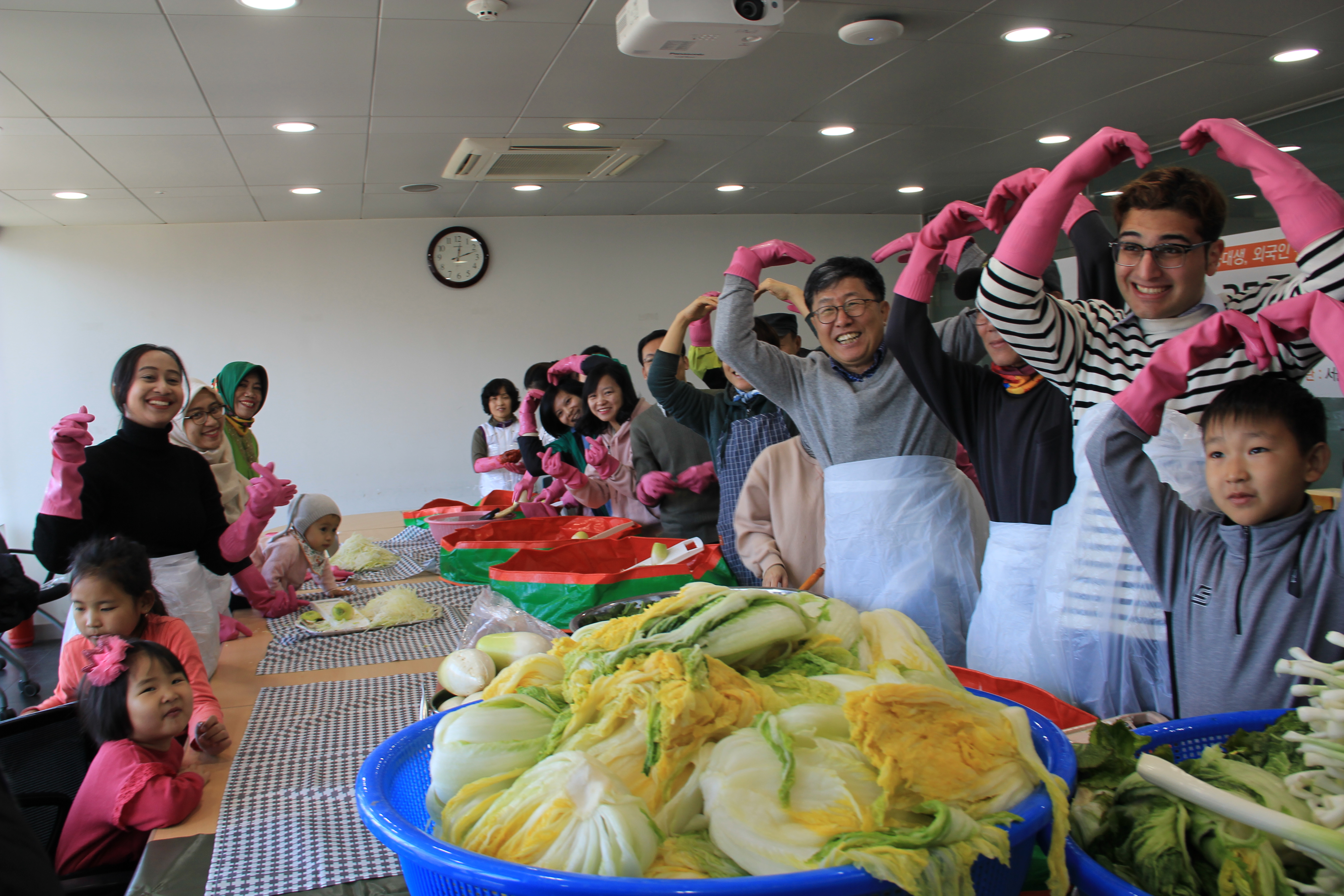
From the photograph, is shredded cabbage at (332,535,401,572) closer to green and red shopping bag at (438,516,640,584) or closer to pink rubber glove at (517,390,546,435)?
green and red shopping bag at (438,516,640,584)

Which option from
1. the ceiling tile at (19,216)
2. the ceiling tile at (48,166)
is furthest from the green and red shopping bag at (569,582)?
the ceiling tile at (19,216)

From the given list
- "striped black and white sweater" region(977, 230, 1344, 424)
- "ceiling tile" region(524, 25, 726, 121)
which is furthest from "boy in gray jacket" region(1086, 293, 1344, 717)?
"ceiling tile" region(524, 25, 726, 121)

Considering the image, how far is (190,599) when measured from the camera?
6.80ft

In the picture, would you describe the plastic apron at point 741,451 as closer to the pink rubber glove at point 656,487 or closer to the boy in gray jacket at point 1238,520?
the pink rubber glove at point 656,487

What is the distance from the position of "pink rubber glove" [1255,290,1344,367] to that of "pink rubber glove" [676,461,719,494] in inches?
67.0

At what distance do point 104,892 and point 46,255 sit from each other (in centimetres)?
658

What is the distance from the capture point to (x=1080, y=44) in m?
3.73

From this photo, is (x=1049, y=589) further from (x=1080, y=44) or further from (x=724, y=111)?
(x=724, y=111)

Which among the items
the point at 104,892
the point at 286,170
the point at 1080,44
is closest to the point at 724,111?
the point at 1080,44

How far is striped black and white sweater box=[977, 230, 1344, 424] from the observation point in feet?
4.00

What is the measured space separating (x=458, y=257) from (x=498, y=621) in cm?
605

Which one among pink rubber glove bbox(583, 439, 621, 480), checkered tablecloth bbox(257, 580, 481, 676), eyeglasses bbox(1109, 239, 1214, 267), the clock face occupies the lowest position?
checkered tablecloth bbox(257, 580, 481, 676)

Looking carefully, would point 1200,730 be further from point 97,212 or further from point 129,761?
point 97,212

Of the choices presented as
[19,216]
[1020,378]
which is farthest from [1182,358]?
[19,216]
